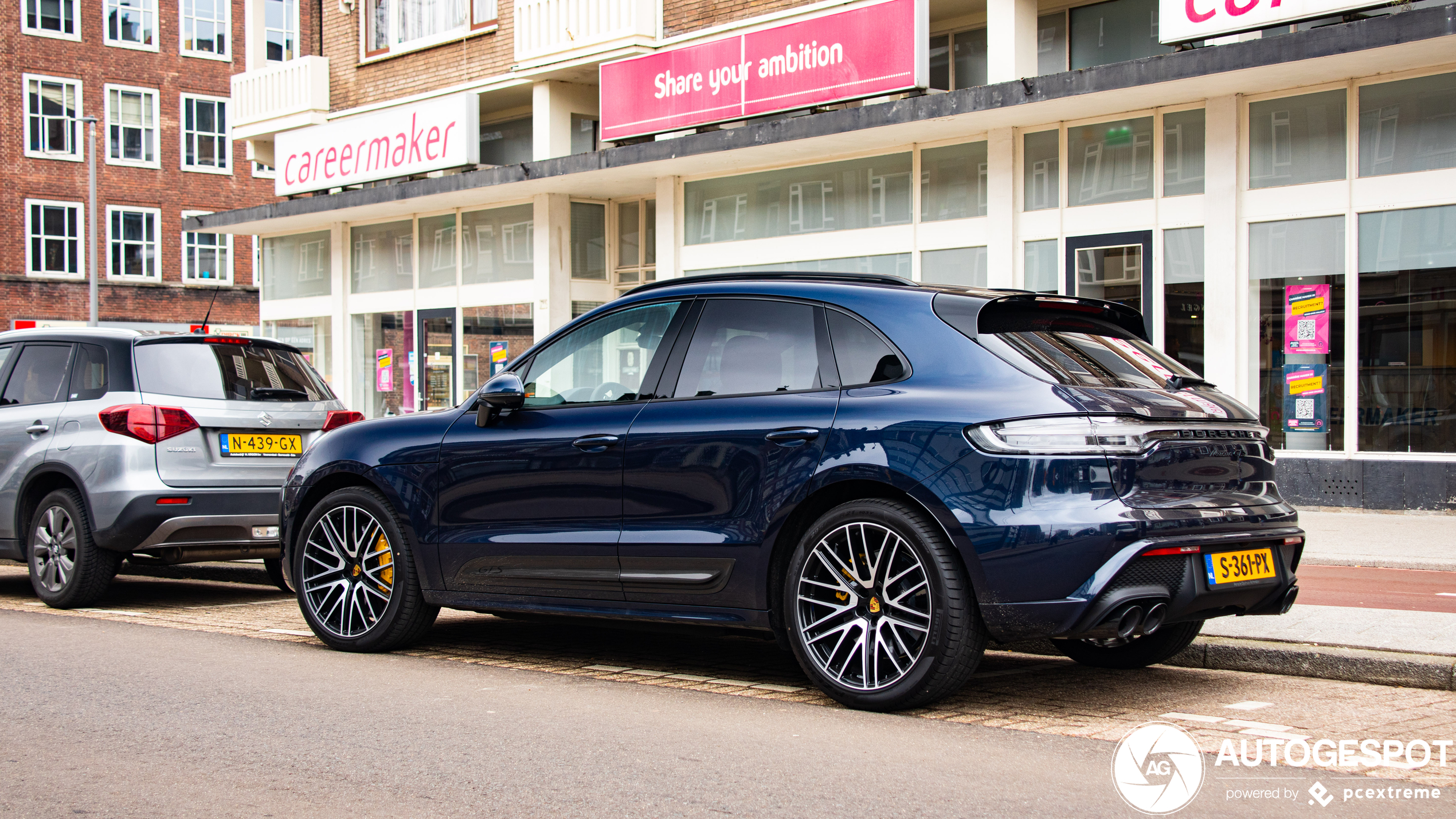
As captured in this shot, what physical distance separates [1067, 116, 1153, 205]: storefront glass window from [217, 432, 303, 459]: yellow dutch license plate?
953cm

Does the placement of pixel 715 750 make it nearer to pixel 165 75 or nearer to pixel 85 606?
pixel 85 606

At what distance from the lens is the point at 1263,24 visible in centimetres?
1303

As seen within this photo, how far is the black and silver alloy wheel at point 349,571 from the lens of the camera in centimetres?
683

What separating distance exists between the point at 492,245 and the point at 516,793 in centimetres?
1819

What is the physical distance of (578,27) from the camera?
1975 centimetres

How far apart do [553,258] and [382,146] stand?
3816 millimetres

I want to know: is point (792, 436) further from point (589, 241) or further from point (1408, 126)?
point (589, 241)

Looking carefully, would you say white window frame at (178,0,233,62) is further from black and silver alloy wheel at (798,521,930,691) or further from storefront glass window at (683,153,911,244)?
black and silver alloy wheel at (798,521,930,691)

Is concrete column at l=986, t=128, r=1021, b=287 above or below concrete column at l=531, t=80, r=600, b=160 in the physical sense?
below

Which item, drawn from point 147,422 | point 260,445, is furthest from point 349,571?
point 147,422

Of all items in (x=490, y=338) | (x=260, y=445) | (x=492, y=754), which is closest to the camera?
(x=492, y=754)

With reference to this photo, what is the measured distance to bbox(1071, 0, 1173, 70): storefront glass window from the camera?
50.1ft

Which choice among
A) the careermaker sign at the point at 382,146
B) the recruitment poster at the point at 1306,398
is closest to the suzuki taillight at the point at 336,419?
the recruitment poster at the point at 1306,398
